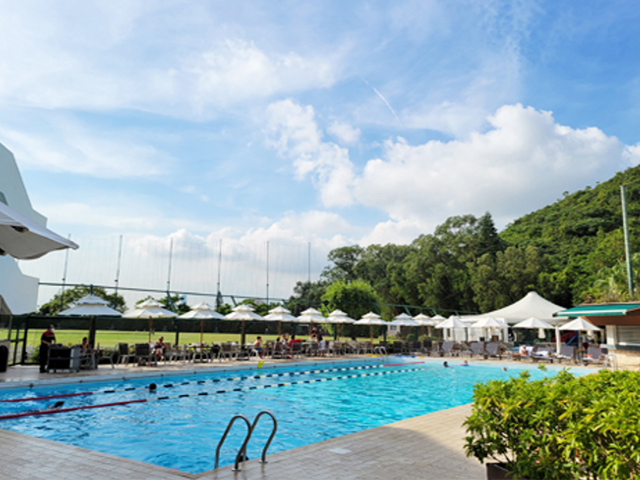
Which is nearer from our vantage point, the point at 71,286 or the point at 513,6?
the point at 513,6

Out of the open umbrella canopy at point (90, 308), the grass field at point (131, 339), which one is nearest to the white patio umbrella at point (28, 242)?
the open umbrella canopy at point (90, 308)

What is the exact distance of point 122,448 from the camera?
7.48 m

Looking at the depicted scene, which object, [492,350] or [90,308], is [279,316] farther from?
[492,350]

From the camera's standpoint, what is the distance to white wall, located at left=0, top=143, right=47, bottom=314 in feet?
54.2

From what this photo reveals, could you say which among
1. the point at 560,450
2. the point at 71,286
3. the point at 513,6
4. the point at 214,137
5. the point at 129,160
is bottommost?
the point at 560,450

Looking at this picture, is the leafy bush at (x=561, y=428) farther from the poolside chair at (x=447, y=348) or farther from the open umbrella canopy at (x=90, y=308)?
the poolside chair at (x=447, y=348)

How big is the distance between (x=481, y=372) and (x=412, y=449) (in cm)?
1515

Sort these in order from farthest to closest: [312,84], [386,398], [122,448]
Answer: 1. [312,84]
2. [386,398]
3. [122,448]

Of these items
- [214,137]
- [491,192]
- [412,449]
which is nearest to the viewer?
[412,449]

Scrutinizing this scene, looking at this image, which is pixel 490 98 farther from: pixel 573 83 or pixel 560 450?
pixel 560 450

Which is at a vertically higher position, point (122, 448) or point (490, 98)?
point (490, 98)

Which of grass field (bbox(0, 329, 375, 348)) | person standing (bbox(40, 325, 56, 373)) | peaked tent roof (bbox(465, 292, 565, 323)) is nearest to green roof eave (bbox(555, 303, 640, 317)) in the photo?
peaked tent roof (bbox(465, 292, 565, 323))

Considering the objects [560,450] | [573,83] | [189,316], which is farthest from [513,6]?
[189,316]

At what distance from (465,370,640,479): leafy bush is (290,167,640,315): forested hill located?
29710 millimetres
